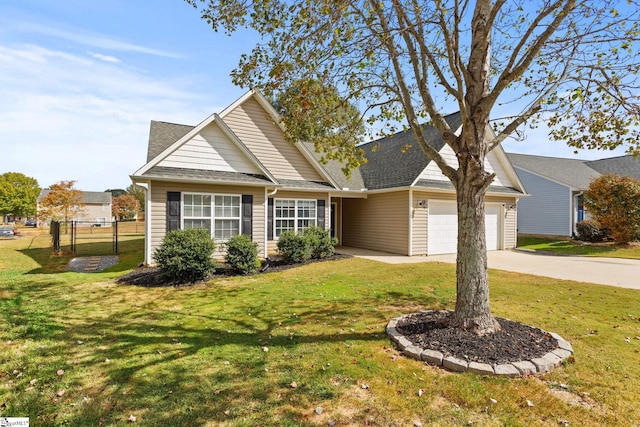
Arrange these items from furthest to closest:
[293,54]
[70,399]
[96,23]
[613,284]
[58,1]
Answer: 1. [613,284]
2. [96,23]
3. [58,1]
4. [293,54]
5. [70,399]

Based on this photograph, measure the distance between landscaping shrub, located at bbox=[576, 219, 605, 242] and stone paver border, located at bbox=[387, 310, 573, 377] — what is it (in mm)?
18288

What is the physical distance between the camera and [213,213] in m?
11.6

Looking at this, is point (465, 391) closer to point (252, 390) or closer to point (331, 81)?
point (252, 390)

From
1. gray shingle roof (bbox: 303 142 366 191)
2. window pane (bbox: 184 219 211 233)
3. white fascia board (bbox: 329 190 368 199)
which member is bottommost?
window pane (bbox: 184 219 211 233)

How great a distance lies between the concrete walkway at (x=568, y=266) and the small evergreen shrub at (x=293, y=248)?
2918mm

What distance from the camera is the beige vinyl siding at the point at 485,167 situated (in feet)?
48.2

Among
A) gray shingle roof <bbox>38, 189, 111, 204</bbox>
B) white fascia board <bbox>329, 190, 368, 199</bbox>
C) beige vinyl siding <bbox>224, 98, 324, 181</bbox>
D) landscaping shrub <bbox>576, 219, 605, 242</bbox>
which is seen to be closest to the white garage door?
white fascia board <bbox>329, 190, 368, 199</bbox>

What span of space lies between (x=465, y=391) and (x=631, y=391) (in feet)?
5.74

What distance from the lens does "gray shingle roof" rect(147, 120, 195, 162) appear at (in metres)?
11.6

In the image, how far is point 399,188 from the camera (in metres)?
14.0

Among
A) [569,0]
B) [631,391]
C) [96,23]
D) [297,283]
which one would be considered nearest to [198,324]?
[297,283]

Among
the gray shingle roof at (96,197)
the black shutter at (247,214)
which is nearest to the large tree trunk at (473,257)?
the black shutter at (247,214)

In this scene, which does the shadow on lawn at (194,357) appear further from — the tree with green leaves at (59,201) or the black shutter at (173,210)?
the tree with green leaves at (59,201)

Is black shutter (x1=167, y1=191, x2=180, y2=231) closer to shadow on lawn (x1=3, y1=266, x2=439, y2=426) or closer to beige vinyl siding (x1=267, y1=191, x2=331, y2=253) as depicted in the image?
beige vinyl siding (x1=267, y1=191, x2=331, y2=253)
